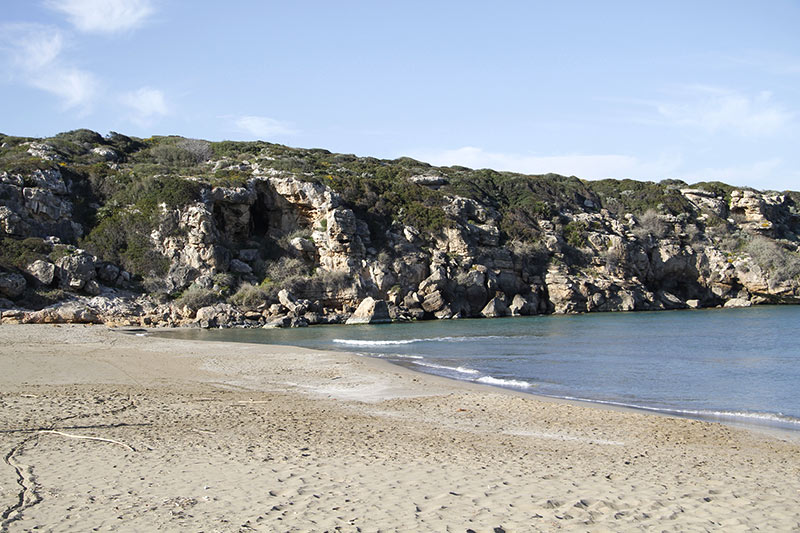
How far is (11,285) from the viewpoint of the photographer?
3438 centimetres

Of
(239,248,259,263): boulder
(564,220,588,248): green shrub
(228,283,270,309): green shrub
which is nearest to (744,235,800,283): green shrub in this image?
(564,220,588,248): green shrub

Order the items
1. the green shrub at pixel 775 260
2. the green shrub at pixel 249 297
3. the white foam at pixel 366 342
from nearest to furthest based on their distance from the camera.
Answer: the white foam at pixel 366 342 → the green shrub at pixel 249 297 → the green shrub at pixel 775 260

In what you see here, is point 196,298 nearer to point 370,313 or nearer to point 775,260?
point 370,313

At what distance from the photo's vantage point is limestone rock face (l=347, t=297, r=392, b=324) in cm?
4131

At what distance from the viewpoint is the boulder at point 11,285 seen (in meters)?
34.2

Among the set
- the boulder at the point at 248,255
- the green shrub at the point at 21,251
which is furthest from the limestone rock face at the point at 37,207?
the boulder at the point at 248,255

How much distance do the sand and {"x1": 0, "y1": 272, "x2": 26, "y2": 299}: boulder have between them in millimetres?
24086

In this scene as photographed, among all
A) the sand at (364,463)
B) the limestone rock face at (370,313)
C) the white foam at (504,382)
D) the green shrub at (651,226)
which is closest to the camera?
the sand at (364,463)

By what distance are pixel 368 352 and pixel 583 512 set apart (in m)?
18.6

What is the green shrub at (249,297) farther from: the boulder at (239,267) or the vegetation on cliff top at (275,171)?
the vegetation on cliff top at (275,171)

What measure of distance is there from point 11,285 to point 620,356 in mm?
33942

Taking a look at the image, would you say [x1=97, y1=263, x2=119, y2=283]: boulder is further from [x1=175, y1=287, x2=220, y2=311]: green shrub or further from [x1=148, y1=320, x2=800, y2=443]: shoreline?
[x1=148, y1=320, x2=800, y2=443]: shoreline

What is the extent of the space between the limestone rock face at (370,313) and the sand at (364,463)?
27.0m

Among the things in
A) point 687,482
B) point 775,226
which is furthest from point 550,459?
point 775,226
